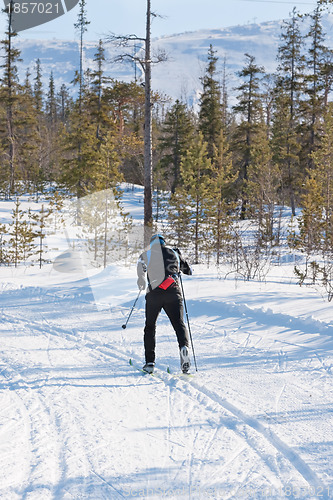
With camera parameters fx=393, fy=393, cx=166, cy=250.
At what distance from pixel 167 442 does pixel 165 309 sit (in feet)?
6.93

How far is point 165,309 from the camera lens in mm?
5637

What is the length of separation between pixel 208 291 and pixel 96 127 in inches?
851

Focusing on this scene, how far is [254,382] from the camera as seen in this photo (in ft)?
17.0

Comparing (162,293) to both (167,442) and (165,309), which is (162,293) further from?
(167,442)

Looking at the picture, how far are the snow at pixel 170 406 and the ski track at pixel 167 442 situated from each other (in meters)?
0.01

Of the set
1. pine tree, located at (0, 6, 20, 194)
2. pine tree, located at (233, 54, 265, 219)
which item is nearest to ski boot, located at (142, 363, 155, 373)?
pine tree, located at (233, 54, 265, 219)

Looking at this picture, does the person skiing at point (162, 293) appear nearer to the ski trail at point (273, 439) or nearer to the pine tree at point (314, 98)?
the ski trail at point (273, 439)

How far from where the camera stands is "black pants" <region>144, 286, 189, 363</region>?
5.58 meters

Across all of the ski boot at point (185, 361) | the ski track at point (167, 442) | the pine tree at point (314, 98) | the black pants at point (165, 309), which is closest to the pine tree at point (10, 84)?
the pine tree at point (314, 98)

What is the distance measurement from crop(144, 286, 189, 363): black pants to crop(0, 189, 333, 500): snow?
439 mm

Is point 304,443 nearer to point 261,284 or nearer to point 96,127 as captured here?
point 261,284

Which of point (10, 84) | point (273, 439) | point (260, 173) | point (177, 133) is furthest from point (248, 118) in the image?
point (273, 439)

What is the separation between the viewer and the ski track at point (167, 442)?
124 inches

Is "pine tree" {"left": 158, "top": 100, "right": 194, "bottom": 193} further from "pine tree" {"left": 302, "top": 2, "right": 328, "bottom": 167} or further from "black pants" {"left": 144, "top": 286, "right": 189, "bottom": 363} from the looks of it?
"black pants" {"left": 144, "top": 286, "right": 189, "bottom": 363}
